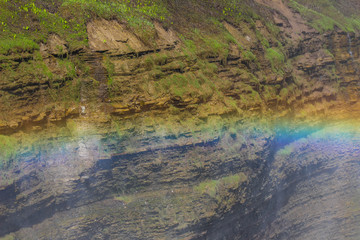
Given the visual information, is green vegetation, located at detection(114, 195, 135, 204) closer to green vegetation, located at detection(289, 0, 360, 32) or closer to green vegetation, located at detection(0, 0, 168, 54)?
green vegetation, located at detection(0, 0, 168, 54)

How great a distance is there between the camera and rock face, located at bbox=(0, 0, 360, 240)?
1082 centimetres

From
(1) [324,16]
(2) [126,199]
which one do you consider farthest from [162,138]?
(1) [324,16]

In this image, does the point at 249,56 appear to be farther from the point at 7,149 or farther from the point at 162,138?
the point at 7,149

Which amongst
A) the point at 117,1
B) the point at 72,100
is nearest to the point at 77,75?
the point at 72,100

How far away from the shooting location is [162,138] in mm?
12273

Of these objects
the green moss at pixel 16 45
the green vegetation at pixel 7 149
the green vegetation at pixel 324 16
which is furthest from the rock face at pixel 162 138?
the green vegetation at pixel 324 16

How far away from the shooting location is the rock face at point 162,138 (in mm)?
10820

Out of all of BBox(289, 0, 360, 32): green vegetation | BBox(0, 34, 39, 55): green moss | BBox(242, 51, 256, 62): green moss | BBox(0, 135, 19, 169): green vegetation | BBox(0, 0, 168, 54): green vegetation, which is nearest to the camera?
BBox(0, 135, 19, 169): green vegetation

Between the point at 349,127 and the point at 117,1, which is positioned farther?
the point at 349,127

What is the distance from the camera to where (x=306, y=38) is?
65.3 feet

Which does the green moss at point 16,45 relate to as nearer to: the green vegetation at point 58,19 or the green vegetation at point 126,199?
the green vegetation at point 58,19

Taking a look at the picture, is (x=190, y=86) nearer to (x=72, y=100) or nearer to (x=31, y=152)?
(x=72, y=100)

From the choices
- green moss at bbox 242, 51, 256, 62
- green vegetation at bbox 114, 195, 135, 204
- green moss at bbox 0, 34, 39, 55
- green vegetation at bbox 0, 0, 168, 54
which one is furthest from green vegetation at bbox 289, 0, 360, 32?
green moss at bbox 0, 34, 39, 55

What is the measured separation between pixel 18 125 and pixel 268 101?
9.05 meters
